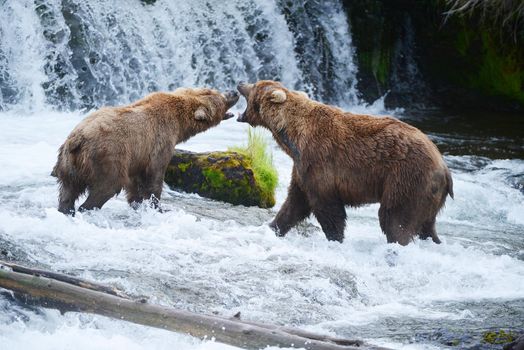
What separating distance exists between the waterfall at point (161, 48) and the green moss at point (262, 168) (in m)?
5.17

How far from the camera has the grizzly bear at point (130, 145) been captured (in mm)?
8320

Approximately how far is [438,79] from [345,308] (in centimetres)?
1296

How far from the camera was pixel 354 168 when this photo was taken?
339 inches

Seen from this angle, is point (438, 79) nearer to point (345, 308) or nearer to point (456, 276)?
point (456, 276)

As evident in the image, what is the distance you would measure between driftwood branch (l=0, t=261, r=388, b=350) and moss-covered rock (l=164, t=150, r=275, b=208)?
186 inches

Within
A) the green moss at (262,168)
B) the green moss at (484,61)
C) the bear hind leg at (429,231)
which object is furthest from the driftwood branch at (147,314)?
the green moss at (484,61)

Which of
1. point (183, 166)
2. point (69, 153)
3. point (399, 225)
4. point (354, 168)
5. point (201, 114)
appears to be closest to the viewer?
point (69, 153)

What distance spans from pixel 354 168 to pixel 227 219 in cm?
153

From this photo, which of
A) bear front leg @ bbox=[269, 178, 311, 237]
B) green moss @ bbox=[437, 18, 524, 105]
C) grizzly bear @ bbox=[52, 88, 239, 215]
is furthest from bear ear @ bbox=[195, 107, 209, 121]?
green moss @ bbox=[437, 18, 524, 105]

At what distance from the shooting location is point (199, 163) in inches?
410

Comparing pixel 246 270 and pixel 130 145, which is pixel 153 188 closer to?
pixel 130 145

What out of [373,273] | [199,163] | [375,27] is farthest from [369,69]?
[373,273]

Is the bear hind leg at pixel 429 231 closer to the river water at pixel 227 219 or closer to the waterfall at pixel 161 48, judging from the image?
the river water at pixel 227 219

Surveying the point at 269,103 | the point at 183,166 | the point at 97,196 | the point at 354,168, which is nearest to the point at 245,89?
the point at 269,103
